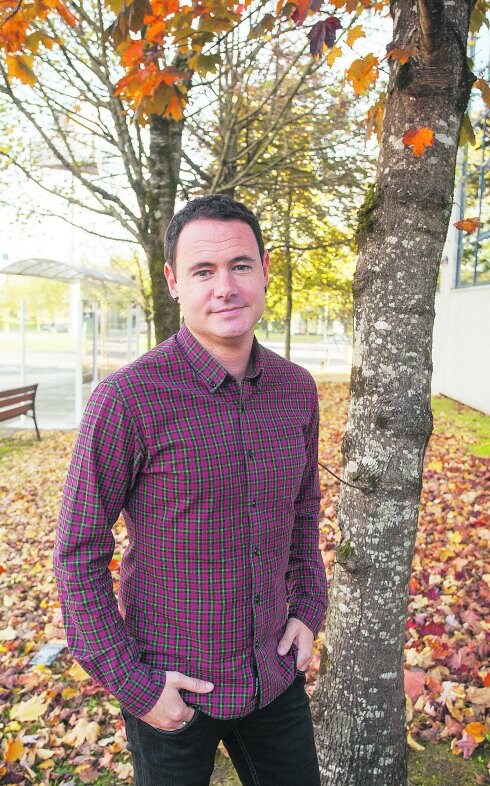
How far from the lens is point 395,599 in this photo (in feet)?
8.04

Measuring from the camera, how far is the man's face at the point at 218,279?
1.81 metres

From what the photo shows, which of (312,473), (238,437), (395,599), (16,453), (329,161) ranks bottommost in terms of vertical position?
(16,453)

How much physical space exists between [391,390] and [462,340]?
13.4 m

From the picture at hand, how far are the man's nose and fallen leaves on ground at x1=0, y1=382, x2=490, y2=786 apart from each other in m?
2.31

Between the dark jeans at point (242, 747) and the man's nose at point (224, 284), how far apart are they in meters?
1.09

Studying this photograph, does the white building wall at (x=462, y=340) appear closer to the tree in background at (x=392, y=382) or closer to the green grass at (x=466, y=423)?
the green grass at (x=466, y=423)

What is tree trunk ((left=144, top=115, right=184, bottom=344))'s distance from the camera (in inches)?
252

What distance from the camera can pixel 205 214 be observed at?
6.00 feet

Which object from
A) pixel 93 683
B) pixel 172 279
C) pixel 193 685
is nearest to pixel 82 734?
pixel 93 683

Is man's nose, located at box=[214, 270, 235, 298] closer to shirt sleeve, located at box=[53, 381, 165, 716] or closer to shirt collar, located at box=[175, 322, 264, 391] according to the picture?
shirt collar, located at box=[175, 322, 264, 391]

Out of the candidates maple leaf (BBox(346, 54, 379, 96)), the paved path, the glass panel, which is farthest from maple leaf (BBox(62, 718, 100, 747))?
the glass panel

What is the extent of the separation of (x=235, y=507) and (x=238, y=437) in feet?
0.61

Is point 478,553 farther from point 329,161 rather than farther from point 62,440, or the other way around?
point 62,440

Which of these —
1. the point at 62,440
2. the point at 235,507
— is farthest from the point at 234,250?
the point at 62,440
